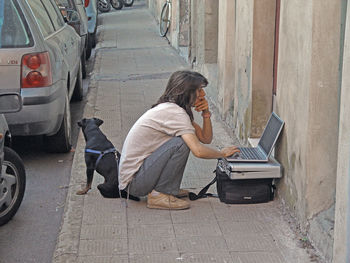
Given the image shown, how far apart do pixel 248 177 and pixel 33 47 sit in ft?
8.65

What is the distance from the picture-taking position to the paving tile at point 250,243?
4816mm

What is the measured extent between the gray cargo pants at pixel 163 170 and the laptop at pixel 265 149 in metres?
0.41

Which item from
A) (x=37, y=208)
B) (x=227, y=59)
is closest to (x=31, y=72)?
(x=37, y=208)

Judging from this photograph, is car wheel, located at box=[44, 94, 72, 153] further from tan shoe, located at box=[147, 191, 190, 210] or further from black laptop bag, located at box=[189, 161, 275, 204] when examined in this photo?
black laptop bag, located at box=[189, 161, 275, 204]

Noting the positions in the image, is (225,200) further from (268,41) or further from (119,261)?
(268,41)

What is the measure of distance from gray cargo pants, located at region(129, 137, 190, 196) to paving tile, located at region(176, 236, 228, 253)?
682 mm

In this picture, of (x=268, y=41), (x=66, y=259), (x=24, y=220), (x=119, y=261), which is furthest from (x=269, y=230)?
(x=268, y=41)

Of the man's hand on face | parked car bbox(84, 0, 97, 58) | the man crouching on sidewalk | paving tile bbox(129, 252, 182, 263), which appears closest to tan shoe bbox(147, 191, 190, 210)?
the man crouching on sidewalk

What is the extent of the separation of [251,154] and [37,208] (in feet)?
6.29

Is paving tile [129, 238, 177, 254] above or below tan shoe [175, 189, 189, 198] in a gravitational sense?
above

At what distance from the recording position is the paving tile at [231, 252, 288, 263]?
4617 mm

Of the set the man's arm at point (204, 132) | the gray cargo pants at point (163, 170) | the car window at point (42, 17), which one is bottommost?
the gray cargo pants at point (163, 170)

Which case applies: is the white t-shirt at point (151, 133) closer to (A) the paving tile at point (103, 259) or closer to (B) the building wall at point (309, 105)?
(B) the building wall at point (309, 105)

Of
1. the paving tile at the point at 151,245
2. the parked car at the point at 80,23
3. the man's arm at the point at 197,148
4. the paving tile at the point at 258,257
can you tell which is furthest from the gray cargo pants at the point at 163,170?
the parked car at the point at 80,23
